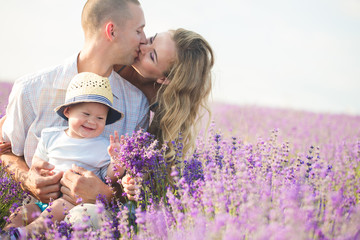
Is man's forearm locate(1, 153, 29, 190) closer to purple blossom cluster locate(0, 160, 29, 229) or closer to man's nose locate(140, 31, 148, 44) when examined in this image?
purple blossom cluster locate(0, 160, 29, 229)

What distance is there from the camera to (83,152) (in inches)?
110

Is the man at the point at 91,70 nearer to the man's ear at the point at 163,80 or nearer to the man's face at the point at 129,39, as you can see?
the man's face at the point at 129,39

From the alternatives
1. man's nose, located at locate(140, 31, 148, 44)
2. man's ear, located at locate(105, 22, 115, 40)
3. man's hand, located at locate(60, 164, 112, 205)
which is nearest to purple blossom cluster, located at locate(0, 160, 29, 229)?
man's hand, located at locate(60, 164, 112, 205)

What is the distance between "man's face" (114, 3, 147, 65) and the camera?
10.7 feet

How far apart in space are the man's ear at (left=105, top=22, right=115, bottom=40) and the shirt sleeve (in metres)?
0.87

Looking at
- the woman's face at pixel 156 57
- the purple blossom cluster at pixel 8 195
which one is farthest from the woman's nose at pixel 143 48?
the purple blossom cluster at pixel 8 195

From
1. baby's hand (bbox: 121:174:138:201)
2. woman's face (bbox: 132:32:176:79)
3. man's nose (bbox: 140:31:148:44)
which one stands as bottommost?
baby's hand (bbox: 121:174:138:201)

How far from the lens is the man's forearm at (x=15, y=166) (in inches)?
115

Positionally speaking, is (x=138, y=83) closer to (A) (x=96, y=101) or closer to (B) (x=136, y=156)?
(A) (x=96, y=101)

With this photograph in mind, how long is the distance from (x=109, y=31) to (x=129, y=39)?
0.64 feet

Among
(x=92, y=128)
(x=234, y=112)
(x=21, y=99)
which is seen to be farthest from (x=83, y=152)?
(x=234, y=112)

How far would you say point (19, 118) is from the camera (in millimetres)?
3109

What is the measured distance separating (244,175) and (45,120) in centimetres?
202

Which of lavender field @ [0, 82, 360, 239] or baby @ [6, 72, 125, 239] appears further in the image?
baby @ [6, 72, 125, 239]
